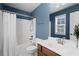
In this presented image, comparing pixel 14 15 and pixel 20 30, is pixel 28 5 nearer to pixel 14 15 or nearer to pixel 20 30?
pixel 14 15

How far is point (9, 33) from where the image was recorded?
1.50 m

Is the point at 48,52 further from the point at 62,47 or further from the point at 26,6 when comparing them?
the point at 26,6

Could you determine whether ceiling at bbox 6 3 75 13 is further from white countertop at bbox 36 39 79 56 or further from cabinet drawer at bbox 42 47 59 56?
cabinet drawer at bbox 42 47 59 56

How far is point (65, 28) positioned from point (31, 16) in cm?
61

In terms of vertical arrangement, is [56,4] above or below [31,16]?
above

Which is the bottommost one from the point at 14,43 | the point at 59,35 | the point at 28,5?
the point at 14,43

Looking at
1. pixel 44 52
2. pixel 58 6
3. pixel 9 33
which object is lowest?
pixel 44 52

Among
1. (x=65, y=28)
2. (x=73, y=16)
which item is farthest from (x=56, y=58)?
(x=73, y=16)

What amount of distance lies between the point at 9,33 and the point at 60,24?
0.86m

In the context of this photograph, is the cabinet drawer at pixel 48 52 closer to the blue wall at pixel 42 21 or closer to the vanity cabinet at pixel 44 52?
the vanity cabinet at pixel 44 52

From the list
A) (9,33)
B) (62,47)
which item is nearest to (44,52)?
(62,47)

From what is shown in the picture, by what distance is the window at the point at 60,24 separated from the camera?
1.51 m

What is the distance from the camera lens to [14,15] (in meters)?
1.49

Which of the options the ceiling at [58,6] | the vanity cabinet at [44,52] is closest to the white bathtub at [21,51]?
the vanity cabinet at [44,52]
